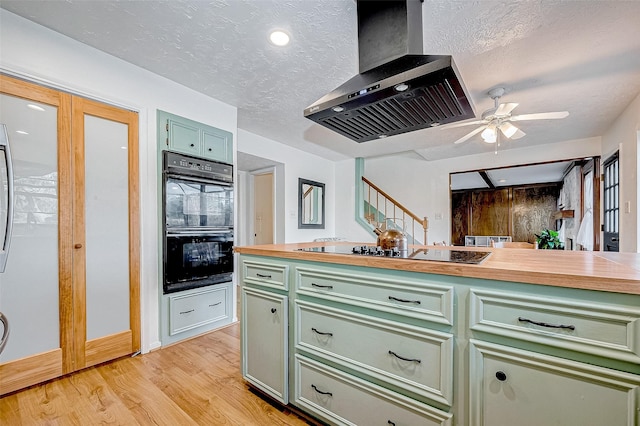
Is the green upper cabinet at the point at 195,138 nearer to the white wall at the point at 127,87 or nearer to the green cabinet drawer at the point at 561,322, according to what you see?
the white wall at the point at 127,87

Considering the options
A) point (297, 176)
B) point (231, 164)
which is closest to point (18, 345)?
point (231, 164)

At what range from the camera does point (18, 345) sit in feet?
5.88

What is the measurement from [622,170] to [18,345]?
575 centimetres

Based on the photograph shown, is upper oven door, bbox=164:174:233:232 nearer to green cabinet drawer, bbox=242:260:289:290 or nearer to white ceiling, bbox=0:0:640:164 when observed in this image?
white ceiling, bbox=0:0:640:164

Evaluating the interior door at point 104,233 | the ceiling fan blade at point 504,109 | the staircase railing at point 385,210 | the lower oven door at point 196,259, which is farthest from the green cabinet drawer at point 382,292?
the staircase railing at point 385,210

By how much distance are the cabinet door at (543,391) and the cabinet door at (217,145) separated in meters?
2.72

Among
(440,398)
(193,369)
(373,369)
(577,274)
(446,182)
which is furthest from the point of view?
(446,182)

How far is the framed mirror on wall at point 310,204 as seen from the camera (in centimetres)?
489

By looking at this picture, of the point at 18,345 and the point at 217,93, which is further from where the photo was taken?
the point at 217,93

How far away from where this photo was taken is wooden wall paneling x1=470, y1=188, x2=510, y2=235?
25.9ft

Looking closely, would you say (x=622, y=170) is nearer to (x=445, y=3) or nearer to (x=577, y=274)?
(x=445, y=3)

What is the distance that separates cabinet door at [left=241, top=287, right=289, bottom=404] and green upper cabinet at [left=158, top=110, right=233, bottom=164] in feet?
5.28

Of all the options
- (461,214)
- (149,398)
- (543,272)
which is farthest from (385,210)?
(543,272)

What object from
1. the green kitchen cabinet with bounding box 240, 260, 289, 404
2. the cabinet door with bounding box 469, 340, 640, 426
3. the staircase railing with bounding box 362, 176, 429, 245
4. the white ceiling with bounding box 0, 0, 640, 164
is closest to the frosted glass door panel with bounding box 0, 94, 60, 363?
the white ceiling with bounding box 0, 0, 640, 164
